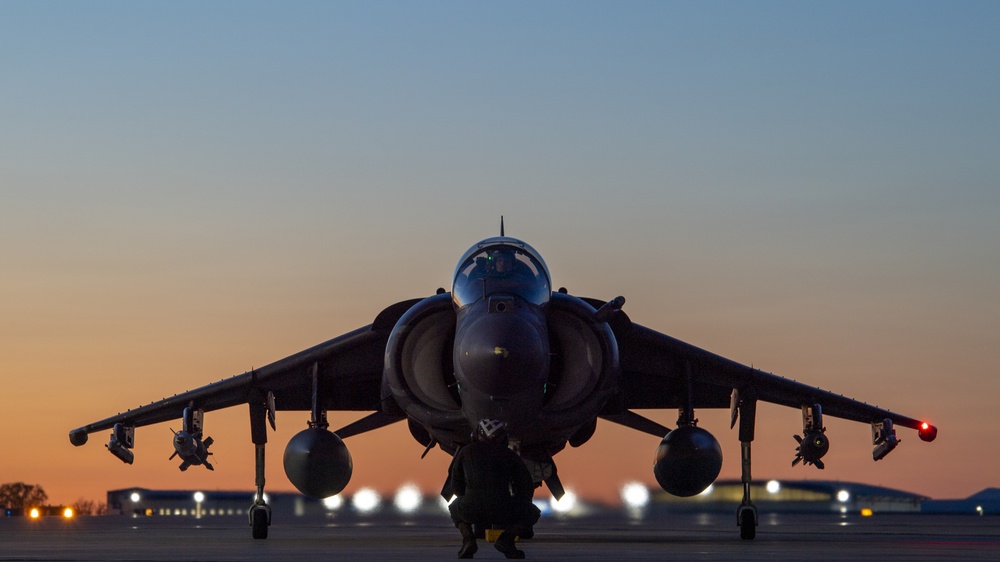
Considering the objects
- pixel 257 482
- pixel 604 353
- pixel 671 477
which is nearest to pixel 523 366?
pixel 604 353

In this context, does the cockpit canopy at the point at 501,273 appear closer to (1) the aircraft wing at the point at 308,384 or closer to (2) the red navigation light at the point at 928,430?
(1) the aircraft wing at the point at 308,384

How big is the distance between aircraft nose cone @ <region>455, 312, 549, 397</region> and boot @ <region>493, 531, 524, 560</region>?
8.16 feet

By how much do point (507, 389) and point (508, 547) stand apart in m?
2.74

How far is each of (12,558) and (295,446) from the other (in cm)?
552

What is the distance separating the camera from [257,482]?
1994 cm

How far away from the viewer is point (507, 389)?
14.6 metres

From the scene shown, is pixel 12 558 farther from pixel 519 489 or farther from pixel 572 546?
pixel 572 546

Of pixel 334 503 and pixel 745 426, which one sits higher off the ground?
pixel 745 426

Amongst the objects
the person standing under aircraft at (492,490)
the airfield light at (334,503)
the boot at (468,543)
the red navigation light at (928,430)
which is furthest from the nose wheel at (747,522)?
the airfield light at (334,503)

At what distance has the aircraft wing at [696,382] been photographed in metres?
19.4

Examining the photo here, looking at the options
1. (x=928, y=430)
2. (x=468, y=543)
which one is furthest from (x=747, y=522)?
(x=468, y=543)

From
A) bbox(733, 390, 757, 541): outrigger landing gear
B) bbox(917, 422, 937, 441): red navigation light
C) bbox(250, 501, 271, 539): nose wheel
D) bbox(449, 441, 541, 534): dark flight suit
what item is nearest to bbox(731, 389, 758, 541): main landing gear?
bbox(733, 390, 757, 541): outrigger landing gear

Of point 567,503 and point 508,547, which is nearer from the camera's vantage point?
point 508,547

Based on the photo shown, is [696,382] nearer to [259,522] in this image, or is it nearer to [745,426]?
[745,426]
